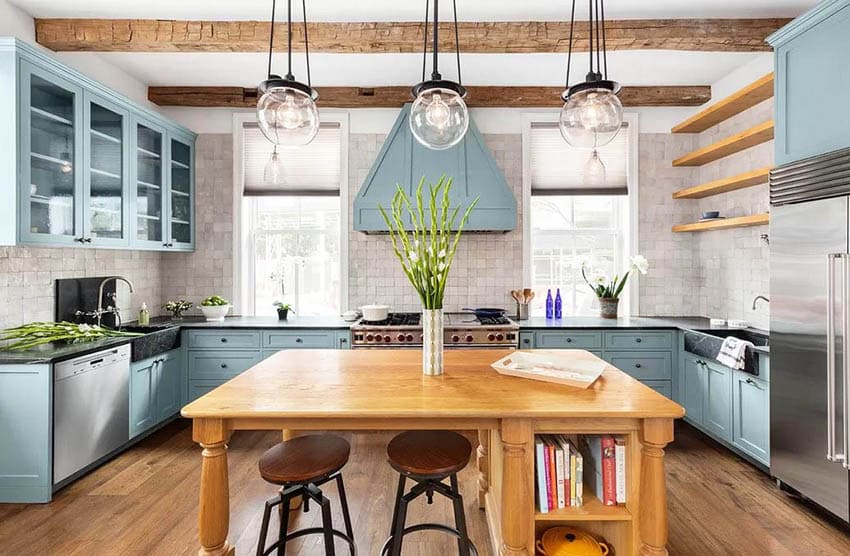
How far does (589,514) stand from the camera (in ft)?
5.97

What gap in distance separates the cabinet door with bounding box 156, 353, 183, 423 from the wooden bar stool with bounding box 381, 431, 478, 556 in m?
2.67

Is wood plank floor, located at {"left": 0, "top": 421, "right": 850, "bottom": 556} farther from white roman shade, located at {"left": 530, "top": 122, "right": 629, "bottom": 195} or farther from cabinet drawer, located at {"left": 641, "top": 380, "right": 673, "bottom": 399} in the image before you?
white roman shade, located at {"left": 530, "top": 122, "right": 629, "bottom": 195}

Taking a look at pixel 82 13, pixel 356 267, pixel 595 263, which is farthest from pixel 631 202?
pixel 82 13

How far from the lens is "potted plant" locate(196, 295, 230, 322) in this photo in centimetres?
445

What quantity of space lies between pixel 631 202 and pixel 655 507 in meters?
3.73

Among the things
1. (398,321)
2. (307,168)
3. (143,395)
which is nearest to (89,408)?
(143,395)

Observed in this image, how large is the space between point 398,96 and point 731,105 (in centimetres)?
295

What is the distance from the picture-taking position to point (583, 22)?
3.26 metres

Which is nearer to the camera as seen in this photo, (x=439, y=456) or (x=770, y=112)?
(x=439, y=456)

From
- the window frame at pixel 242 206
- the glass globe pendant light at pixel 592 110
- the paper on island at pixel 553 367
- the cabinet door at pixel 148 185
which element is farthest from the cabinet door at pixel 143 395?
the glass globe pendant light at pixel 592 110

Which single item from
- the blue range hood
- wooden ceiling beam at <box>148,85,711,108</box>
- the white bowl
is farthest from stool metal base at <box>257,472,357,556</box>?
wooden ceiling beam at <box>148,85,711,108</box>

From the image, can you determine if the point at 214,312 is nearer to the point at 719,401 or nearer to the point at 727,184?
the point at 719,401

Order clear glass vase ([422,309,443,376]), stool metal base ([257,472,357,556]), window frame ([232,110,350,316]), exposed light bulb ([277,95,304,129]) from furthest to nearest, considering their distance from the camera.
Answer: window frame ([232,110,350,316])
clear glass vase ([422,309,443,376])
exposed light bulb ([277,95,304,129])
stool metal base ([257,472,357,556])

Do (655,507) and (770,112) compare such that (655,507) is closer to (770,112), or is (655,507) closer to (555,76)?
(770,112)
